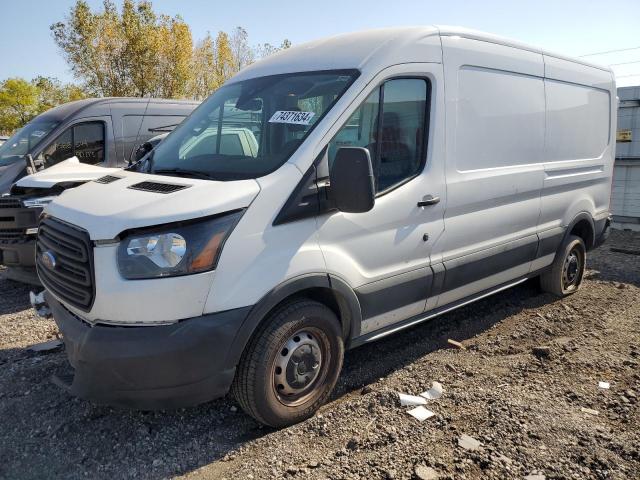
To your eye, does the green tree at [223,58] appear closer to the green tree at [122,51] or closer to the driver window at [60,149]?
the green tree at [122,51]

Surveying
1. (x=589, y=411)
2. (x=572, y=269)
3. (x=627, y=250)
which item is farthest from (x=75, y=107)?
(x=627, y=250)

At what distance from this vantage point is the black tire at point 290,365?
2.88 meters

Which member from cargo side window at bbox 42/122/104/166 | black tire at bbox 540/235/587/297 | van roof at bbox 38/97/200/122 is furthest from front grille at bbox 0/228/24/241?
black tire at bbox 540/235/587/297

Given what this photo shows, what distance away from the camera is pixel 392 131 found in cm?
341

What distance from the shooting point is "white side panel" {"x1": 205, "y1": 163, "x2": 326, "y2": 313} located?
8.77 ft

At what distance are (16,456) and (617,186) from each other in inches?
396

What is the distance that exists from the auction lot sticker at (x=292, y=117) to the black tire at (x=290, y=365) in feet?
3.62

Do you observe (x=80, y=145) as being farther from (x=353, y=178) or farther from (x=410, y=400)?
(x=410, y=400)

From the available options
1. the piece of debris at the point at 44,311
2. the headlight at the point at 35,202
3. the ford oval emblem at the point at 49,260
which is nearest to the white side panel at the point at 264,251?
the ford oval emblem at the point at 49,260

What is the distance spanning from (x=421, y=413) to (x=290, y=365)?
2.95ft

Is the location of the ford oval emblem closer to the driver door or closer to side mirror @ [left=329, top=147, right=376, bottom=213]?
the driver door

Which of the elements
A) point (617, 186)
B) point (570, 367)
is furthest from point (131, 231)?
point (617, 186)

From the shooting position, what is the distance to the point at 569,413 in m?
3.22

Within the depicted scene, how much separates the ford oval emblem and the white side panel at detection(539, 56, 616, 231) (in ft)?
13.5
